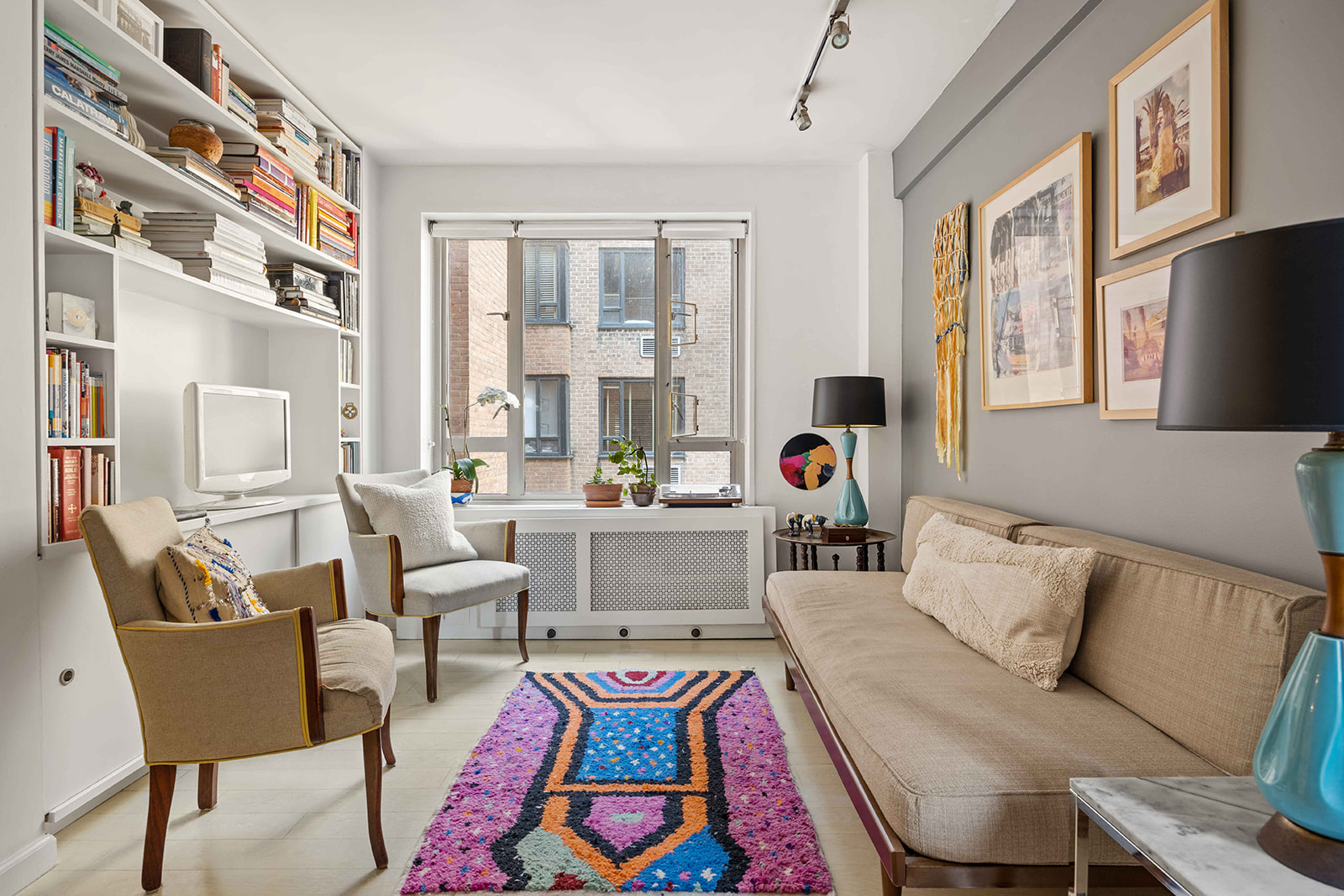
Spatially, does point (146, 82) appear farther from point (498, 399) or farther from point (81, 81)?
point (498, 399)

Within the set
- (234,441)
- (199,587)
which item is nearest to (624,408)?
(234,441)

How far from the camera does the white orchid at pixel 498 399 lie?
151 inches

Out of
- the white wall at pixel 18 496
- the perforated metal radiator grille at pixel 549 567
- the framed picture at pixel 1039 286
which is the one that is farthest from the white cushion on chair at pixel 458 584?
the framed picture at pixel 1039 286

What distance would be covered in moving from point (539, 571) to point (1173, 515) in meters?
2.86

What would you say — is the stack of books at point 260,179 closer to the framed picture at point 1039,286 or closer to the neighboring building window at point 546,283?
the neighboring building window at point 546,283

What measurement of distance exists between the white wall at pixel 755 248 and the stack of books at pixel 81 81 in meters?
1.74

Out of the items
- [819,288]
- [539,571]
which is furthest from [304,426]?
[819,288]

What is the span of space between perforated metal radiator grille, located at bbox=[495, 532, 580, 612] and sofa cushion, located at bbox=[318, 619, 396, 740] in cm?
155

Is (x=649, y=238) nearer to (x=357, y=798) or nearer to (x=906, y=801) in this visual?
(x=357, y=798)

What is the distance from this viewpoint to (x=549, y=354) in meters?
4.11

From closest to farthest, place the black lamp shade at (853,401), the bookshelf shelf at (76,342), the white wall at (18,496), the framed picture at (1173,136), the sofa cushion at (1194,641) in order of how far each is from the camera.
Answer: the sofa cushion at (1194,641) → the framed picture at (1173,136) → the white wall at (18,496) → the bookshelf shelf at (76,342) → the black lamp shade at (853,401)

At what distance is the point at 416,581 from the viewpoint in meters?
2.87

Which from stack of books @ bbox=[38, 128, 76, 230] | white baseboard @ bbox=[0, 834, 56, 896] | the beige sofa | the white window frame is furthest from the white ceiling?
white baseboard @ bbox=[0, 834, 56, 896]

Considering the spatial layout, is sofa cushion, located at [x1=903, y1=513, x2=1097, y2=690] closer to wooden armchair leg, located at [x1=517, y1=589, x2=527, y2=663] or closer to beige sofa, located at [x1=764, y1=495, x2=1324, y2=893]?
beige sofa, located at [x1=764, y1=495, x2=1324, y2=893]
